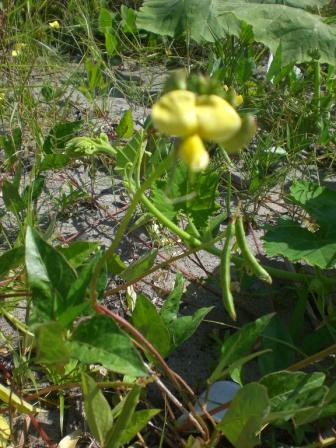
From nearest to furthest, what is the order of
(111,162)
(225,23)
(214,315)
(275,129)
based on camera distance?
(214,315)
(111,162)
(275,129)
(225,23)

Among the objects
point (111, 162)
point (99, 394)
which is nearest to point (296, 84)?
point (111, 162)

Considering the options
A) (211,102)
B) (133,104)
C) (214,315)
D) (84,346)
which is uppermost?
(211,102)

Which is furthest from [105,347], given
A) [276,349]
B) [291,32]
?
[291,32]

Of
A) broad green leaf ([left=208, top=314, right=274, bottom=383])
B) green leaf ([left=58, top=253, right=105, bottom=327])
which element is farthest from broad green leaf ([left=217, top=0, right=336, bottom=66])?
green leaf ([left=58, top=253, right=105, bottom=327])

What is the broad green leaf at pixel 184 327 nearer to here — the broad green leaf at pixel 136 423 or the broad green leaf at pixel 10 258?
the broad green leaf at pixel 136 423

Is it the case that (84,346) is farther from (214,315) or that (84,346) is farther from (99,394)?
(214,315)

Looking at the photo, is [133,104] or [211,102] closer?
[211,102]

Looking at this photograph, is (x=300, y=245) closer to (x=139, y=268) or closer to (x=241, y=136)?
(x=139, y=268)
